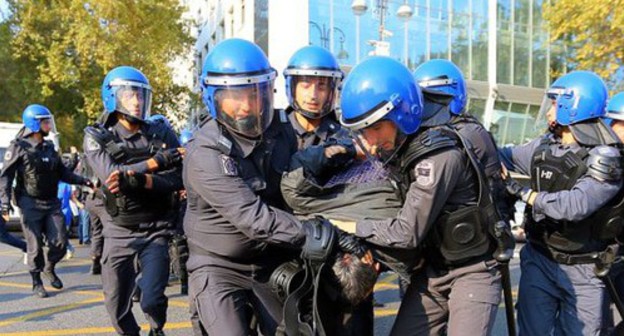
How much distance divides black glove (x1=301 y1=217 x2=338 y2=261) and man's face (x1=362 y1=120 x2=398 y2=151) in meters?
0.38

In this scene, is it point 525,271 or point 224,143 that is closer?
point 224,143

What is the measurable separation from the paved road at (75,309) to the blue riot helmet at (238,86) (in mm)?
2774

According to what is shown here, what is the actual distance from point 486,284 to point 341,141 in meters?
0.91

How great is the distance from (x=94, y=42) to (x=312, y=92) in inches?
529

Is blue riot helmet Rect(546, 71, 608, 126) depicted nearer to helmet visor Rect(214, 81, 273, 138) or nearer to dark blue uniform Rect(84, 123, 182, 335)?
helmet visor Rect(214, 81, 273, 138)

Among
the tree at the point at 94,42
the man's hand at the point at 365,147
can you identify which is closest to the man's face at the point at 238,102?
the man's hand at the point at 365,147

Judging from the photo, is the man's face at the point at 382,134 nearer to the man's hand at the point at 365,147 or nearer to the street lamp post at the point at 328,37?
the man's hand at the point at 365,147

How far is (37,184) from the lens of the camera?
6.32m

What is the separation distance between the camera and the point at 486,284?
94.8 inches

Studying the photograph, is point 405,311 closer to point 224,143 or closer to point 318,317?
point 318,317

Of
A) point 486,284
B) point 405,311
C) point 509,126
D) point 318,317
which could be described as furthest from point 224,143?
point 509,126

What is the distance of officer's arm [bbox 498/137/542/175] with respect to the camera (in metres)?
A: 3.52

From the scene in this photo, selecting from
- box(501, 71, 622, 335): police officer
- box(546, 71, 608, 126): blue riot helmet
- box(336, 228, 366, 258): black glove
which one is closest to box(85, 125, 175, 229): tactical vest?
box(336, 228, 366, 258): black glove

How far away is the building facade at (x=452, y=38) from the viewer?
702 inches
